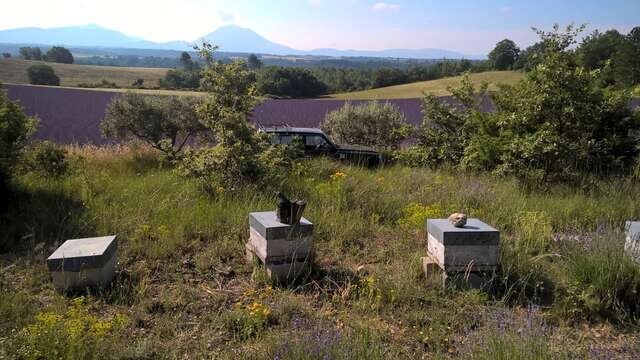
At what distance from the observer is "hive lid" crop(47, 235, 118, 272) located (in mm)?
4199

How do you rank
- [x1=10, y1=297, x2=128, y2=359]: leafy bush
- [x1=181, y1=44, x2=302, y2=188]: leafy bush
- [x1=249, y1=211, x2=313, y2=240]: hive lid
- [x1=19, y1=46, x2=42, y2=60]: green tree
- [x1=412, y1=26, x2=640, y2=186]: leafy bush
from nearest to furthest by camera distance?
1. [x1=10, y1=297, x2=128, y2=359]: leafy bush
2. [x1=249, y1=211, x2=313, y2=240]: hive lid
3. [x1=181, y1=44, x2=302, y2=188]: leafy bush
4. [x1=412, y1=26, x2=640, y2=186]: leafy bush
5. [x1=19, y1=46, x2=42, y2=60]: green tree

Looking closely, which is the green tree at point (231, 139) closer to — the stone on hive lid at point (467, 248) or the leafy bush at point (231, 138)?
the leafy bush at point (231, 138)

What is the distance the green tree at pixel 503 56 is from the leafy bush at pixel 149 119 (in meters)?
46.5

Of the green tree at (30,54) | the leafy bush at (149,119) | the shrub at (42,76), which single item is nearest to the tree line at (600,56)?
the leafy bush at (149,119)

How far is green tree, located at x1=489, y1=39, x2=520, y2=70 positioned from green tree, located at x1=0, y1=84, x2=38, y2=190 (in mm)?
57373

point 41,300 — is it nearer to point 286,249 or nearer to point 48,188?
point 286,249

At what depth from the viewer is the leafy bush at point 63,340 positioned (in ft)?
9.97

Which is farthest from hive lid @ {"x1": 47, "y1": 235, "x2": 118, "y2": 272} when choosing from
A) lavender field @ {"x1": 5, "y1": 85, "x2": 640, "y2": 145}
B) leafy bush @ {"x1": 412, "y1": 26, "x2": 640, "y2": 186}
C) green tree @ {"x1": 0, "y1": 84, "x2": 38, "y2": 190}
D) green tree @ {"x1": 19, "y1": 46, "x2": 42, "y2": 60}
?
green tree @ {"x1": 19, "y1": 46, "x2": 42, "y2": 60}

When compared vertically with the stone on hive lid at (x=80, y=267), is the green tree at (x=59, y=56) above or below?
above

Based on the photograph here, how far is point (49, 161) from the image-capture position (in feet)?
27.5

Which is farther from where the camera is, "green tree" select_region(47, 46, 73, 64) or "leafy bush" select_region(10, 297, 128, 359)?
"green tree" select_region(47, 46, 73, 64)

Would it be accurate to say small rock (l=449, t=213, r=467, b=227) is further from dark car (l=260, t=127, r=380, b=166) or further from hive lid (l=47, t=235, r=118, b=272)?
dark car (l=260, t=127, r=380, b=166)

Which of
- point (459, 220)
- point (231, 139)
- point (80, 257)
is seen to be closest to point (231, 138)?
point (231, 139)

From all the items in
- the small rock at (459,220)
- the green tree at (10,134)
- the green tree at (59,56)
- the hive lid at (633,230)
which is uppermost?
the green tree at (59,56)
